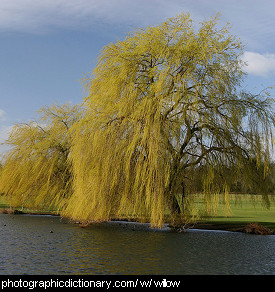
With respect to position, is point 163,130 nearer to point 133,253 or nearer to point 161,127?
point 161,127

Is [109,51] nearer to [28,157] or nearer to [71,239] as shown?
[71,239]

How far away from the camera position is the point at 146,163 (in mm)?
14625

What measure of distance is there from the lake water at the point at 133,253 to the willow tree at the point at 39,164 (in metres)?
8.45

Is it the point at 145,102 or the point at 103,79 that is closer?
the point at 145,102

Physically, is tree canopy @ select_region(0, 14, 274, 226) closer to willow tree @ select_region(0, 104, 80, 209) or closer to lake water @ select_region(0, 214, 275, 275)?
lake water @ select_region(0, 214, 275, 275)

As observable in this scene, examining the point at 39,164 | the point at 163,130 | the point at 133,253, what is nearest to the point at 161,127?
the point at 163,130

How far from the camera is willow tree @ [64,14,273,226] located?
49.1ft

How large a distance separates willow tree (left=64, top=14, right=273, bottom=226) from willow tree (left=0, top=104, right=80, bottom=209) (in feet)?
25.2

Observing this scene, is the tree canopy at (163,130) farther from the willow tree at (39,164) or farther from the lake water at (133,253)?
the willow tree at (39,164)

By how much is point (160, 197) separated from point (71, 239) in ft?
12.3

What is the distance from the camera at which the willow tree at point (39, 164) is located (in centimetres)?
2386

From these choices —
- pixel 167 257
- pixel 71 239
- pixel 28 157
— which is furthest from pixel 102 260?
pixel 28 157

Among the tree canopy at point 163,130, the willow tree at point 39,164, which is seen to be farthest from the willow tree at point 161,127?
the willow tree at point 39,164

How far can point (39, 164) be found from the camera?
78.7ft
